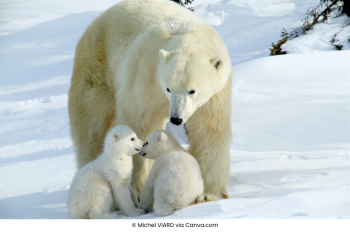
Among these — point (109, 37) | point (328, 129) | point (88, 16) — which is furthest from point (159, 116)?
point (88, 16)

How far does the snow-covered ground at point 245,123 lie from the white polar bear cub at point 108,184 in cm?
44

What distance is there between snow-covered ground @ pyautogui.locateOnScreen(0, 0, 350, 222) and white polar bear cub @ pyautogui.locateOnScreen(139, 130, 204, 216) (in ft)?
0.37

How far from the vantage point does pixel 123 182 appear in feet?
10.3

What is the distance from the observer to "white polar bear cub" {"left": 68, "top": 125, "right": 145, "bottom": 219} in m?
3.02

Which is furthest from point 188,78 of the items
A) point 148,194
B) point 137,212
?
point 137,212

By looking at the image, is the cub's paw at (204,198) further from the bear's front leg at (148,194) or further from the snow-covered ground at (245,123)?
the bear's front leg at (148,194)

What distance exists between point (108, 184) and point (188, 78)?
3.61 ft

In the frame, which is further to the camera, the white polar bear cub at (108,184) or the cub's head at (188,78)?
the white polar bear cub at (108,184)

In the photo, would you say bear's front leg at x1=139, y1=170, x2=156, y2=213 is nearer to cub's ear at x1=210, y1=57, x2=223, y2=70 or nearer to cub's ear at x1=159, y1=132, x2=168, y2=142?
cub's ear at x1=159, y1=132, x2=168, y2=142

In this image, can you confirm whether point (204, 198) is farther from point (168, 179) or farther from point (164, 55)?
point (164, 55)

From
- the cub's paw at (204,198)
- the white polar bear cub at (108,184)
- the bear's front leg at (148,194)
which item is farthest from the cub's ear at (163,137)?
the cub's paw at (204,198)

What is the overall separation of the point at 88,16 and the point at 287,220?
11.7 m

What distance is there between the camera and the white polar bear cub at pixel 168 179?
297cm

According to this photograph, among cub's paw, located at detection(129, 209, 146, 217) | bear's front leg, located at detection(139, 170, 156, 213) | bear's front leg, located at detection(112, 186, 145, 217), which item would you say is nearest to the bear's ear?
bear's front leg, located at detection(139, 170, 156, 213)
